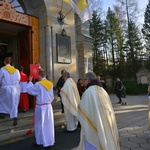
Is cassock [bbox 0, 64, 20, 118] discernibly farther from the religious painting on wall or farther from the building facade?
the religious painting on wall

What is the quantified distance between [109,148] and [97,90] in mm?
939

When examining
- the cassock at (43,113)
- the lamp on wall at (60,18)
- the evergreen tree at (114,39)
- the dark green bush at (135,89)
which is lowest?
the dark green bush at (135,89)

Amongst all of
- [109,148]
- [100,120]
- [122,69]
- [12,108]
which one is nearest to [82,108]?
[100,120]

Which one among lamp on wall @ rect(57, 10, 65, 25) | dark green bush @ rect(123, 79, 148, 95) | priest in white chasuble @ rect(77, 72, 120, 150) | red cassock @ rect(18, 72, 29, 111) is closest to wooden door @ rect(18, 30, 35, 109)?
red cassock @ rect(18, 72, 29, 111)

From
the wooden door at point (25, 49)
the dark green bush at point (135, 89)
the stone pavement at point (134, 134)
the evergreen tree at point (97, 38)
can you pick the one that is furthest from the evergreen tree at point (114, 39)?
the stone pavement at point (134, 134)

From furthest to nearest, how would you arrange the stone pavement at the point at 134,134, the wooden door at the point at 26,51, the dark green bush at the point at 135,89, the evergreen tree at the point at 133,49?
the evergreen tree at the point at 133,49 → the dark green bush at the point at 135,89 → the wooden door at the point at 26,51 → the stone pavement at the point at 134,134

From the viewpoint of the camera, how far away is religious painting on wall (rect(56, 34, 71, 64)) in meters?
9.73

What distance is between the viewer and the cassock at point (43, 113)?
5.08 metres

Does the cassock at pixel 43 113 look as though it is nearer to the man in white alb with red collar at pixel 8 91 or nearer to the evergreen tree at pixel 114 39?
the man in white alb with red collar at pixel 8 91

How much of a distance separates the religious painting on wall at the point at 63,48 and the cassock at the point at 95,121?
628 cm

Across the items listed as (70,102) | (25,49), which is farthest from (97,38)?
(70,102)

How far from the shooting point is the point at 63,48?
9.98 meters

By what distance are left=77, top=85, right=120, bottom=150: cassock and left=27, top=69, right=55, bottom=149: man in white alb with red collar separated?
68.2 inches

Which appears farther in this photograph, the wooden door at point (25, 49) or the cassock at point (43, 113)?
the wooden door at point (25, 49)
